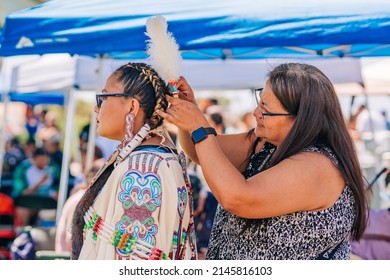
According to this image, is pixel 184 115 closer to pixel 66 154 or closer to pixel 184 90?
pixel 184 90

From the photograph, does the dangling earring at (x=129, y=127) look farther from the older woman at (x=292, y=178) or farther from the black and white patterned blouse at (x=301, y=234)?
the black and white patterned blouse at (x=301, y=234)

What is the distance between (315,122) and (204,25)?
5.67 ft

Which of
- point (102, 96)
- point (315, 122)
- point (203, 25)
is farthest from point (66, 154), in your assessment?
point (315, 122)

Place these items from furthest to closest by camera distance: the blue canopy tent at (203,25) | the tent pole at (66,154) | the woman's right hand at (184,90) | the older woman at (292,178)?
the tent pole at (66,154) < the blue canopy tent at (203,25) < the woman's right hand at (184,90) < the older woman at (292,178)

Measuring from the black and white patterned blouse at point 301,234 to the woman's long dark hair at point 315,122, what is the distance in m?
0.04

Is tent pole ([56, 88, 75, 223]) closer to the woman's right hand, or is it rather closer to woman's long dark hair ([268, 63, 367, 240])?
the woman's right hand

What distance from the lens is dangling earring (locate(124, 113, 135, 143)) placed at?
2.69 metres

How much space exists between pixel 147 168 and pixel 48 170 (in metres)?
7.69

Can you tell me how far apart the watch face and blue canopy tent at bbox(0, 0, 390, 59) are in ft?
5.31

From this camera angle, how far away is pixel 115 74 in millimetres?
2811

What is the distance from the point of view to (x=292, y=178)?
2418 mm

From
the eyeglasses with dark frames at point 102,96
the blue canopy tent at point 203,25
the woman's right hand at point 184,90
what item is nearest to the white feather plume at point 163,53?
the woman's right hand at point 184,90

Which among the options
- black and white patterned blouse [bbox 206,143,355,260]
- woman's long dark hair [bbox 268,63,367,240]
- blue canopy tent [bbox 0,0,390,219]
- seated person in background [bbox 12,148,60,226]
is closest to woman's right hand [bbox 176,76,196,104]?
woman's long dark hair [bbox 268,63,367,240]

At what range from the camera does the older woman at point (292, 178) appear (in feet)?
7.95
